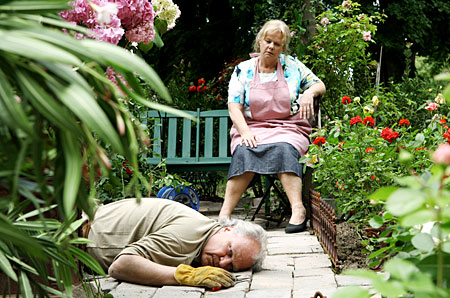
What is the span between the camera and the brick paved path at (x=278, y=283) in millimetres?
2865

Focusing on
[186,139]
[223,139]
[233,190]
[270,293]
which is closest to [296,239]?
[233,190]

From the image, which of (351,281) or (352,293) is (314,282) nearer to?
(351,281)

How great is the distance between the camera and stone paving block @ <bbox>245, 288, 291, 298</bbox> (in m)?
2.81

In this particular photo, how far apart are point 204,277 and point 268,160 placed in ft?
6.36

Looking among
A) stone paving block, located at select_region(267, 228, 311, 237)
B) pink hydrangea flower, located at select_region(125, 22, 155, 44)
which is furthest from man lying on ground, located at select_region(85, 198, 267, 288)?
pink hydrangea flower, located at select_region(125, 22, 155, 44)

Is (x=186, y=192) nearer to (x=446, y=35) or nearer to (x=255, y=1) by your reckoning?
(x=255, y=1)

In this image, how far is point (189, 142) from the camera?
6.30 meters

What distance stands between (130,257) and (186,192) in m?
2.50

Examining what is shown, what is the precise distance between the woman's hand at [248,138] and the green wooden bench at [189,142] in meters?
1.04

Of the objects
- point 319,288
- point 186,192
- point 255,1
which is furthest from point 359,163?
point 255,1

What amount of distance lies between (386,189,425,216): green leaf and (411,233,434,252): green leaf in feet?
0.61

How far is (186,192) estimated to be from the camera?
5539 mm

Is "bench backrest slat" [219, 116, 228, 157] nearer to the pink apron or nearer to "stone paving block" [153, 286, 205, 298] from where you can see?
the pink apron

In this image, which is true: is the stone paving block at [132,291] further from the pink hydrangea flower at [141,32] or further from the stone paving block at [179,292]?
the pink hydrangea flower at [141,32]
